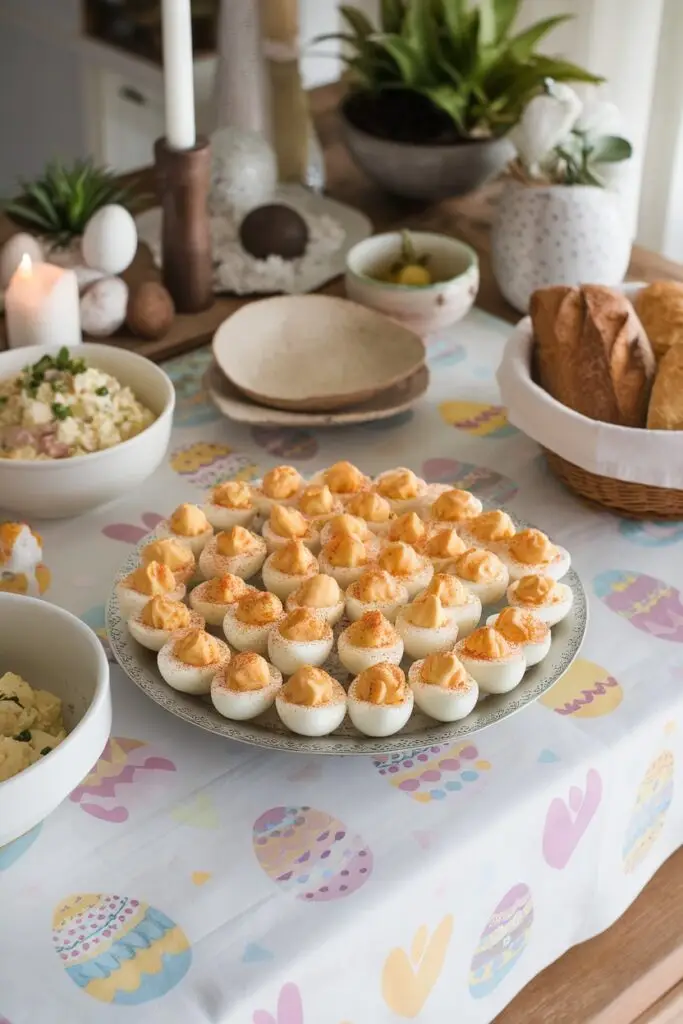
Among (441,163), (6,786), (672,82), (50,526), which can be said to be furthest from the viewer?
(672,82)

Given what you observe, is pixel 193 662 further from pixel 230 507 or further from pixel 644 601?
pixel 644 601

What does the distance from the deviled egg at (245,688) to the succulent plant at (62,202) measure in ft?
2.35

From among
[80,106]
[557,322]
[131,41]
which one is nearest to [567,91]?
[557,322]

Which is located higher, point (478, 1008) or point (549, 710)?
point (549, 710)

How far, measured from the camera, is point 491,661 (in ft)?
2.54

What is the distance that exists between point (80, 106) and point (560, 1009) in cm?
252

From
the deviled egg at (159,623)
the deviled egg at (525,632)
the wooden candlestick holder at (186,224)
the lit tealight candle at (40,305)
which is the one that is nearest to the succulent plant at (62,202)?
the wooden candlestick holder at (186,224)

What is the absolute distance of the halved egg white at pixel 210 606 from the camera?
828 mm

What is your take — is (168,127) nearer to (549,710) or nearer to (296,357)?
(296,357)

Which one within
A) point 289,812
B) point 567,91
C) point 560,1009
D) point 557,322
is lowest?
point 560,1009

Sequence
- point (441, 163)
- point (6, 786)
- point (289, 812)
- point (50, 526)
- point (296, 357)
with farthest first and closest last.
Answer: point (441, 163)
point (296, 357)
point (50, 526)
point (289, 812)
point (6, 786)

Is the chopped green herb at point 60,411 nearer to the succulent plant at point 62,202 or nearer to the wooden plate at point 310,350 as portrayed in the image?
the wooden plate at point 310,350

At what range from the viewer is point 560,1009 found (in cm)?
81

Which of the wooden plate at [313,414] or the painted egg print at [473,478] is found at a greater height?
the wooden plate at [313,414]
